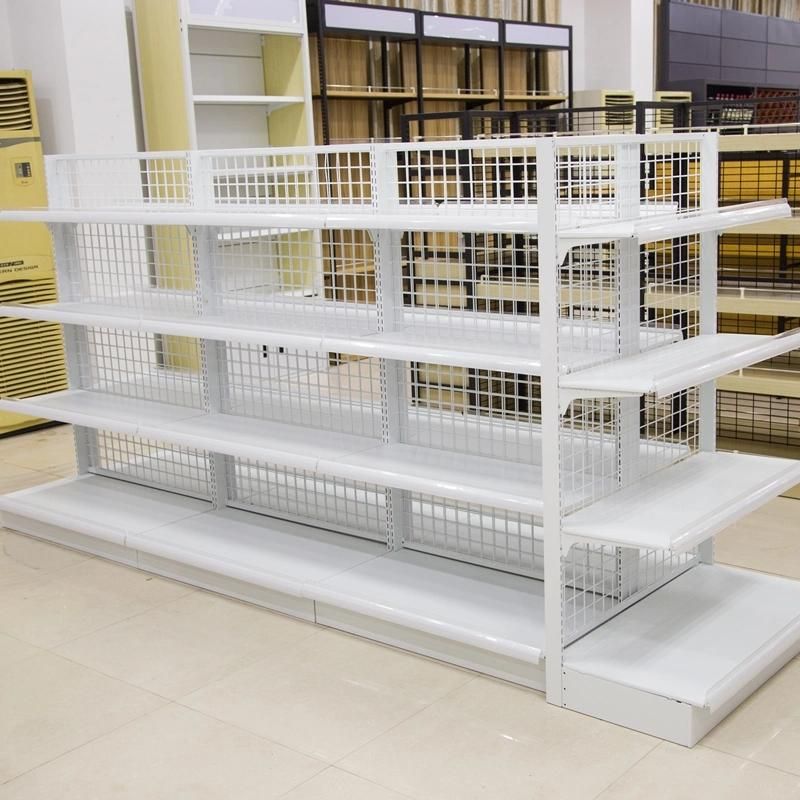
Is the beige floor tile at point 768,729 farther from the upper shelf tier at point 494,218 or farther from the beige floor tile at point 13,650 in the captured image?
the beige floor tile at point 13,650

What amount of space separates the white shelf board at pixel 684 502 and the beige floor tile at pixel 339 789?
0.83m

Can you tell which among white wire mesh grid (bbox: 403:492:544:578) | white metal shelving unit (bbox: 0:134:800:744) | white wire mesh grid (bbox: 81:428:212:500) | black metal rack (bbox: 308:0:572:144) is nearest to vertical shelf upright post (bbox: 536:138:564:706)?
white metal shelving unit (bbox: 0:134:800:744)

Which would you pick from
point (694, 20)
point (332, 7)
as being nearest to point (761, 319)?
point (332, 7)

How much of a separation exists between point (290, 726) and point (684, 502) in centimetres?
126

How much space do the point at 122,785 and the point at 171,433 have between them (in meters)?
1.57

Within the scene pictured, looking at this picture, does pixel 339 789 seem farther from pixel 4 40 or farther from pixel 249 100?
pixel 4 40

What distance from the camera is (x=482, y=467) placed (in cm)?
340

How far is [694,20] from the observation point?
37.0ft

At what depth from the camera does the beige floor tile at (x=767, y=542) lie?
3.99 m

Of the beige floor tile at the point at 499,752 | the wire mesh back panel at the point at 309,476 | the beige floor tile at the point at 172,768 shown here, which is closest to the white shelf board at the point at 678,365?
the beige floor tile at the point at 499,752

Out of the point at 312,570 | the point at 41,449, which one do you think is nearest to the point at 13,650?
the point at 312,570

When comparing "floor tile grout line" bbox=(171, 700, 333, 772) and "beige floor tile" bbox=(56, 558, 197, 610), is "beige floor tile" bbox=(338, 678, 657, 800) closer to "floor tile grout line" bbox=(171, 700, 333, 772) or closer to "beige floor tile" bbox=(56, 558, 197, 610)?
"floor tile grout line" bbox=(171, 700, 333, 772)

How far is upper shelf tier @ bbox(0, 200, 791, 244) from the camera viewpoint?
283 cm

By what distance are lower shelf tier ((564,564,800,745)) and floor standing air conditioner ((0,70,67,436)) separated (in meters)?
4.36
